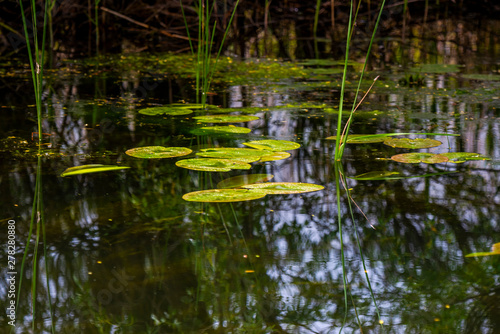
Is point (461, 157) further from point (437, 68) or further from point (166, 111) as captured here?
point (437, 68)

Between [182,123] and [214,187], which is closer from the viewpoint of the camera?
[214,187]

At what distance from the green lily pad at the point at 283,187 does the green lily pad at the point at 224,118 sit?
0.94 m

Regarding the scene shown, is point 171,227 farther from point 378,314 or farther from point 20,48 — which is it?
point 20,48

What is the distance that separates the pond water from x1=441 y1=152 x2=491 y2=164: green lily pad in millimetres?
42

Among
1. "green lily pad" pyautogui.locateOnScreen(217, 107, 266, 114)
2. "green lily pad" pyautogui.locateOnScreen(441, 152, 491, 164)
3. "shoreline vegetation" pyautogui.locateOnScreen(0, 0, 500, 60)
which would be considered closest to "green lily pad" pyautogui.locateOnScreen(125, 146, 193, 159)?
"green lily pad" pyautogui.locateOnScreen(217, 107, 266, 114)

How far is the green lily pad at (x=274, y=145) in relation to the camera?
7.99ft

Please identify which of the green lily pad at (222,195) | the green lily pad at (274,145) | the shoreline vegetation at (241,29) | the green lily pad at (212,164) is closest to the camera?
the green lily pad at (222,195)

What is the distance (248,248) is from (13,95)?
2.44 meters

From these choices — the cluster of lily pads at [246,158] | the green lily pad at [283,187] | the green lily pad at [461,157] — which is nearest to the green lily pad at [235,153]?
the cluster of lily pads at [246,158]

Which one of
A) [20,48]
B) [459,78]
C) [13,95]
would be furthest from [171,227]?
[20,48]

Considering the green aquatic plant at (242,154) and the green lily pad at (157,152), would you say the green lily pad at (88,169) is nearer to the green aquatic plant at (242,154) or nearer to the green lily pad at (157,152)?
the green lily pad at (157,152)

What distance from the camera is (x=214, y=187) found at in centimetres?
201

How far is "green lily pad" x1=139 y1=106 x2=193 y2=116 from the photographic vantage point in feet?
10.1

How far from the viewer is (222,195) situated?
1881 millimetres
